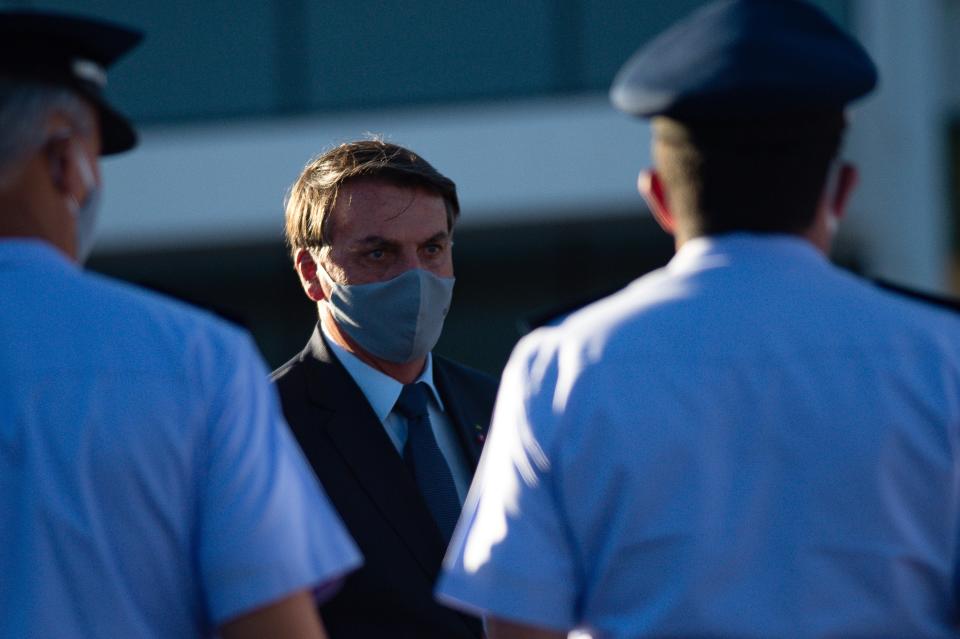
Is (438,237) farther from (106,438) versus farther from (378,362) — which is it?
(106,438)

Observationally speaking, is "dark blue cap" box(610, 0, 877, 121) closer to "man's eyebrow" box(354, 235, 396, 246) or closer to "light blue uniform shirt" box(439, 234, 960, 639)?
"light blue uniform shirt" box(439, 234, 960, 639)

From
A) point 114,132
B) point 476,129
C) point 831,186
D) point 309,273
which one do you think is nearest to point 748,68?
point 831,186

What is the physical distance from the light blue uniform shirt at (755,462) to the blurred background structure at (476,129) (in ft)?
30.2

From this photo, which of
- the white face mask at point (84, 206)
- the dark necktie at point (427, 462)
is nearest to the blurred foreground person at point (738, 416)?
the white face mask at point (84, 206)

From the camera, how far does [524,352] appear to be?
6.75 ft

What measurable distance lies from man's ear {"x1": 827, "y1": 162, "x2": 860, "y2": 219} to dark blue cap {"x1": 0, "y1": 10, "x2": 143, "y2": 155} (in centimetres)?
94

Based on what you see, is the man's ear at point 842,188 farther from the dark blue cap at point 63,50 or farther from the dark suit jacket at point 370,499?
the dark suit jacket at point 370,499

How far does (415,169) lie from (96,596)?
169 cm

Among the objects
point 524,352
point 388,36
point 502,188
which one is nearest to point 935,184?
point 502,188

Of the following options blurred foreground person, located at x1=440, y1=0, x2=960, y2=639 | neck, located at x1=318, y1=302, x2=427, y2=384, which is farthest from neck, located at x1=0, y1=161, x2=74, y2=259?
neck, located at x1=318, y1=302, x2=427, y2=384

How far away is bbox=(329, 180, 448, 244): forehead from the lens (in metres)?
3.39

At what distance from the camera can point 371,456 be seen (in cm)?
314

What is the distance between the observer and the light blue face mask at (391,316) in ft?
10.9

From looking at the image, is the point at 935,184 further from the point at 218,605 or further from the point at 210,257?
the point at 218,605
